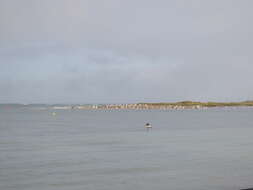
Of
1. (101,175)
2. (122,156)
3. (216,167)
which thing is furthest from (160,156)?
(101,175)

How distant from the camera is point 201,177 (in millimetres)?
21172

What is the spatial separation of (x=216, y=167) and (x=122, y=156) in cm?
806

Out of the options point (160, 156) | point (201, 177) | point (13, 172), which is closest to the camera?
point (201, 177)

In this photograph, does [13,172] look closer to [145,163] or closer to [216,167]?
[145,163]

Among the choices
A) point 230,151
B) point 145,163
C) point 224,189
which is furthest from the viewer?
point 230,151

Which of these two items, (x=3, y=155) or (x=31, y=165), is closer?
(x=31, y=165)

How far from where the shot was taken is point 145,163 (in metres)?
26.5

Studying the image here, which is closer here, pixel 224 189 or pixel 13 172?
pixel 224 189

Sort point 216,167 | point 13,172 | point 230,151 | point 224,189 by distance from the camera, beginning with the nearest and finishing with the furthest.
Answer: point 224,189 < point 13,172 < point 216,167 < point 230,151

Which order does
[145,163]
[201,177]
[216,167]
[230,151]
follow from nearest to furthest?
[201,177] → [216,167] → [145,163] → [230,151]

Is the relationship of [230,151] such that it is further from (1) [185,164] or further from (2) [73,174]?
(2) [73,174]

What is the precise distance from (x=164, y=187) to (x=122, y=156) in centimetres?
1142

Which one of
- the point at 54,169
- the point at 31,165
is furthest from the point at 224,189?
the point at 31,165

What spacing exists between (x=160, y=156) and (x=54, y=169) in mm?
9003
